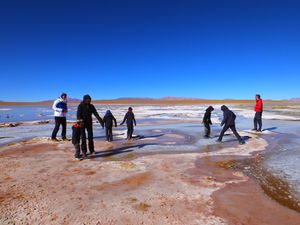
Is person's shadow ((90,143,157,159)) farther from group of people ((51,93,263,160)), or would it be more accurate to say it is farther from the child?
the child

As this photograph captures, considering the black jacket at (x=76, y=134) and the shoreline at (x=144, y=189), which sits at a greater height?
the black jacket at (x=76, y=134)

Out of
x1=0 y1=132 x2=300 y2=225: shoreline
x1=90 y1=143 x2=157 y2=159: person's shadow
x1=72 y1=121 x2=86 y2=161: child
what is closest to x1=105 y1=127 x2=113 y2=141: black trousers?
x1=90 y1=143 x2=157 y2=159: person's shadow

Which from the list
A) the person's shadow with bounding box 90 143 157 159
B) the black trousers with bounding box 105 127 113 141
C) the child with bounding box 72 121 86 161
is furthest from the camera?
the black trousers with bounding box 105 127 113 141

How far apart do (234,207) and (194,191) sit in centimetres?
84

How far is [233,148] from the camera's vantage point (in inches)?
341

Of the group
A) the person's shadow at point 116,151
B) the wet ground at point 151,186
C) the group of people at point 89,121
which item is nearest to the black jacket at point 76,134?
the group of people at point 89,121

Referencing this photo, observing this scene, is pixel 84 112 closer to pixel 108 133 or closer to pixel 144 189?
pixel 108 133

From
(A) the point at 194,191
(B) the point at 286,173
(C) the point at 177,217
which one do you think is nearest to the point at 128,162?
Answer: (A) the point at 194,191

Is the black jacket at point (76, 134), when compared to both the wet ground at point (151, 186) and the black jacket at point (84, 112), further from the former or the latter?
the wet ground at point (151, 186)

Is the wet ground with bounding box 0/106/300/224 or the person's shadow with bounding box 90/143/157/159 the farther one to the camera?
the person's shadow with bounding box 90/143/157/159

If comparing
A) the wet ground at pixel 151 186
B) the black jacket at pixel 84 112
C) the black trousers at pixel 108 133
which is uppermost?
the black jacket at pixel 84 112

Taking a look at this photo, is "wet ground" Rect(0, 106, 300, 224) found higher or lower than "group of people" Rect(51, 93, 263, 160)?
lower

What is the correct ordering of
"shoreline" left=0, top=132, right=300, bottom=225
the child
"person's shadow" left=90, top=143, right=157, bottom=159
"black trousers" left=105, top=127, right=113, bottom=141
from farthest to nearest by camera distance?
"black trousers" left=105, top=127, right=113, bottom=141 → "person's shadow" left=90, top=143, right=157, bottom=159 → the child → "shoreline" left=0, top=132, right=300, bottom=225

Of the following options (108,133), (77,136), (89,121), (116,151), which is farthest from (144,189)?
(108,133)
